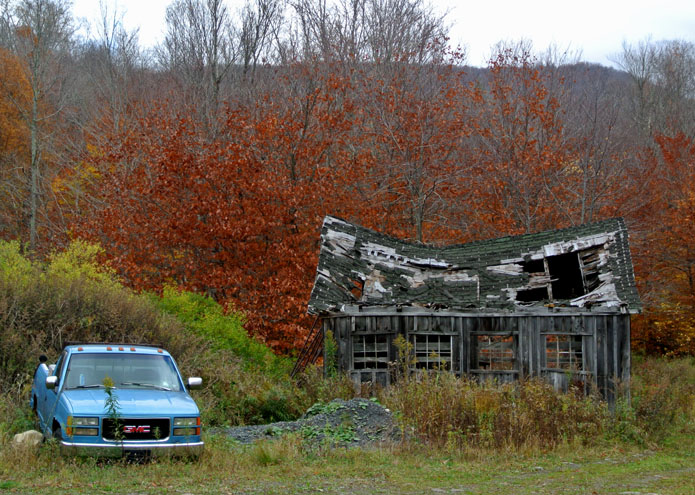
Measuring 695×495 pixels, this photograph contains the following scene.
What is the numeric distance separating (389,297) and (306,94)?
16065 mm

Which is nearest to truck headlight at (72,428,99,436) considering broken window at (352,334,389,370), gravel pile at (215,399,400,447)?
gravel pile at (215,399,400,447)

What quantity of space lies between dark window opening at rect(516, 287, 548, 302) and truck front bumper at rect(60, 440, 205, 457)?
12.8 m

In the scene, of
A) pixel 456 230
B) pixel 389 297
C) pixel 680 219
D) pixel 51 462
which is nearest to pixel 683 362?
pixel 680 219

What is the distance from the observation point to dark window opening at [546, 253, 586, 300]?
76.6ft

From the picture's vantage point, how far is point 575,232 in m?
22.5

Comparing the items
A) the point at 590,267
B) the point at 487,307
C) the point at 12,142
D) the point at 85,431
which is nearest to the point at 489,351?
the point at 487,307

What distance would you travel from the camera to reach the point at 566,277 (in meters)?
24.2

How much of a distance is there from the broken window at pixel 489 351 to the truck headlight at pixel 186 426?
10.5 meters

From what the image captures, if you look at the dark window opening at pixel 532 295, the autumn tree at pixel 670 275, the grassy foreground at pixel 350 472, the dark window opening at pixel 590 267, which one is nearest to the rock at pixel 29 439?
the grassy foreground at pixel 350 472

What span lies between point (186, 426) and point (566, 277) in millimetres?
16021

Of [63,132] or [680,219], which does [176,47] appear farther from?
[680,219]

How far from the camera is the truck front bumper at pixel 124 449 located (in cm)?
1066

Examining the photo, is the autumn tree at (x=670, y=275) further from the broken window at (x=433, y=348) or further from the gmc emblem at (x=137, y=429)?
the gmc emblem at (x=137, y=429)

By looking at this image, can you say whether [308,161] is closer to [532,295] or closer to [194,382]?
[532,295]
